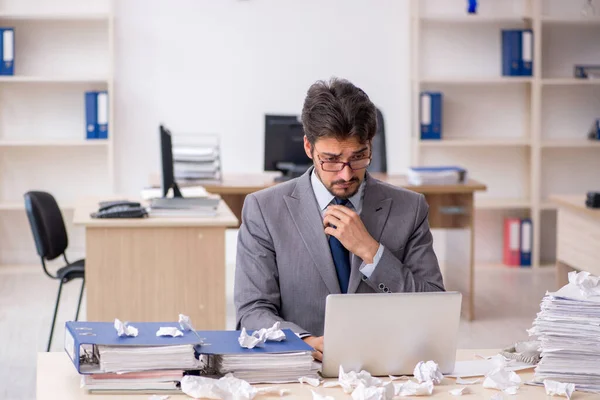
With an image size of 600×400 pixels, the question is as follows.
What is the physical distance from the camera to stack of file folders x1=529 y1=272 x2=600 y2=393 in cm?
213

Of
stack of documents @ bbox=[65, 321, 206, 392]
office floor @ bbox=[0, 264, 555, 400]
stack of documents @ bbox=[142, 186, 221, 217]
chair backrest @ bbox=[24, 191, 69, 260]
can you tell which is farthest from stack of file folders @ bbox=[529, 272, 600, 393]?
chair backrest @ bbox=[24, 191, 69, 260]

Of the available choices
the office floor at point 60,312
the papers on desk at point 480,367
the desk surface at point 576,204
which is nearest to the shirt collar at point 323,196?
the papers on desk at point 480,367

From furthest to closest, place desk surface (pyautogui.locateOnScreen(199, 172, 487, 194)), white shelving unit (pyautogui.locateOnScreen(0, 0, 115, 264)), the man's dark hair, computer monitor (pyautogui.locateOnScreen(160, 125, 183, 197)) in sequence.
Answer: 1. white shelving unit (pyautogui.locateOnScreen(0, 0, 115, 264))
2. desk surface (pyautogui.locateOnScreen(199, 172, 487, 194))
3. computer monitor (pyautogui.locateOnScreen(160, 125, 183, 197))
4. the man's dark hair

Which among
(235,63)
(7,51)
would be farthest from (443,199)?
(7,51)

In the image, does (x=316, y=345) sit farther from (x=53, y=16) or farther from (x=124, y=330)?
(x=53, y=16)

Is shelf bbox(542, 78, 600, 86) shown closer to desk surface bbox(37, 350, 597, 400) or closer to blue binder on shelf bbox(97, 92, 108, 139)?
blue binder on shelf bbox(97, 92, 108, 139)

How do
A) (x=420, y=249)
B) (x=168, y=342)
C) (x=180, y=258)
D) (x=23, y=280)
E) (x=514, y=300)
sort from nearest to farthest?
(x=168, y=342), (x=420, y=249), (x=180, y=258), (x=514, y=300), (x=23, y=280)

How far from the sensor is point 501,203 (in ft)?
23.4

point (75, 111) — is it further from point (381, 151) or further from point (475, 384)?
point (475, 384)

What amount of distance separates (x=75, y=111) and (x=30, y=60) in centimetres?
48

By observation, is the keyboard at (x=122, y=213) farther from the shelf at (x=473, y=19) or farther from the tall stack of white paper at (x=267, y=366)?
the shelf at (x=473, y=19)

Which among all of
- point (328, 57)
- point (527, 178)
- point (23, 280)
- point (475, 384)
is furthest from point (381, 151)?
point (475, 384)

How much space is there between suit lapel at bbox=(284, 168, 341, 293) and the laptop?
1.55 ft

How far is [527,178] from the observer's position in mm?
7398
